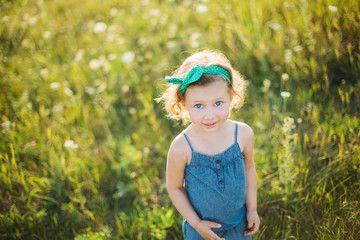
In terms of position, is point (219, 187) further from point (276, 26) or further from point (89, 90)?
point (89, 90)

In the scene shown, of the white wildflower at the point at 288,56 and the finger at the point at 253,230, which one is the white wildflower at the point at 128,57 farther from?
the finger at the point at 253,230

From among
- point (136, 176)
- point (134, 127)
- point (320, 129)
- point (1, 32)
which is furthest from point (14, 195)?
point (1, 32)

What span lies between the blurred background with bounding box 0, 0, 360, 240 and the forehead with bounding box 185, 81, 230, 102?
0.54 m

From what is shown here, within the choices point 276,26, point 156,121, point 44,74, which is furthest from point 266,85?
point 44,74

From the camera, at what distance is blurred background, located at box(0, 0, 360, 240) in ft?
6.23

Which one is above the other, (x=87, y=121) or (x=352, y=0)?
(x=352, y=0)

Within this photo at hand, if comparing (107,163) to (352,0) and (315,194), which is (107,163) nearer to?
(315,194)

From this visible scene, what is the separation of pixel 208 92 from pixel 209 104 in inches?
2.3

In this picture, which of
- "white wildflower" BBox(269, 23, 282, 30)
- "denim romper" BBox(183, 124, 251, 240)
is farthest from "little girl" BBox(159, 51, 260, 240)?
"white wildflower" BBox(269, 23, 282, 30)

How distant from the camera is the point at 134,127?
115 inches

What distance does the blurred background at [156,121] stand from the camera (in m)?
1.90

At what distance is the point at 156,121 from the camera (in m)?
2.88

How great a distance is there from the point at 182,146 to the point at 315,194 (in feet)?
3.32

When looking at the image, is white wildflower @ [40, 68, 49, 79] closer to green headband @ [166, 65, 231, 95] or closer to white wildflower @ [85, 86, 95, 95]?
white wildflower @ [85, 86, 95, 95]
